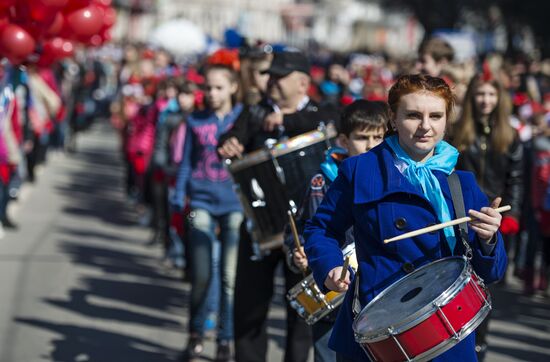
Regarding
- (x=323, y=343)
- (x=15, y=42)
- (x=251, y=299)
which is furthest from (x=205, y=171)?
(x=323, y=343)

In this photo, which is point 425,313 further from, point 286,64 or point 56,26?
point 56,26

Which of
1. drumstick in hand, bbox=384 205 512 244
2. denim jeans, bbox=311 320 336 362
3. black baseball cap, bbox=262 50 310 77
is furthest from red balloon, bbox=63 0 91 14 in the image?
drumstick in hand, bbox=384 205 512 244

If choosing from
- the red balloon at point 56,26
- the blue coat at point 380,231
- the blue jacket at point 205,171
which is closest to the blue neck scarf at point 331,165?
the blue coat at point 380,231

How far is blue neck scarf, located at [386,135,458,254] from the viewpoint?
458cm

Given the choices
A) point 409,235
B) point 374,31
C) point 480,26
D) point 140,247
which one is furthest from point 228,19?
point 409,235

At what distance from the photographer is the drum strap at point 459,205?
4.55 m

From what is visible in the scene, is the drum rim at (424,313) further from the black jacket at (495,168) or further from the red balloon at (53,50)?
the red balloon at (53,50)

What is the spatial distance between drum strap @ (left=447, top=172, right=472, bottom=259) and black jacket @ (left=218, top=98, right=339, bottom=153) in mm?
2400

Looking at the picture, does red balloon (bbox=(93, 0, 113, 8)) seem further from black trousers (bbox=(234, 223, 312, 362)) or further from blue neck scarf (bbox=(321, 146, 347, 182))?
blue neck scarf (bbox=(321, 146, 347, 182))

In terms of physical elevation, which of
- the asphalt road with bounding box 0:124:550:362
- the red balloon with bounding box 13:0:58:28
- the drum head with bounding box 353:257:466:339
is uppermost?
the red balloon with bounding box 13:0:58:28

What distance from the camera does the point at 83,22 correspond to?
1020 cm

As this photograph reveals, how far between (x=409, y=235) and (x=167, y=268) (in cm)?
794

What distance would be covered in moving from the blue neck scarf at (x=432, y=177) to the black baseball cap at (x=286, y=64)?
2394 millimetres

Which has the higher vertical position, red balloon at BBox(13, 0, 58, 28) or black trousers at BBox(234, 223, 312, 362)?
red balloon at BBox(13, 0, 58, 28)
